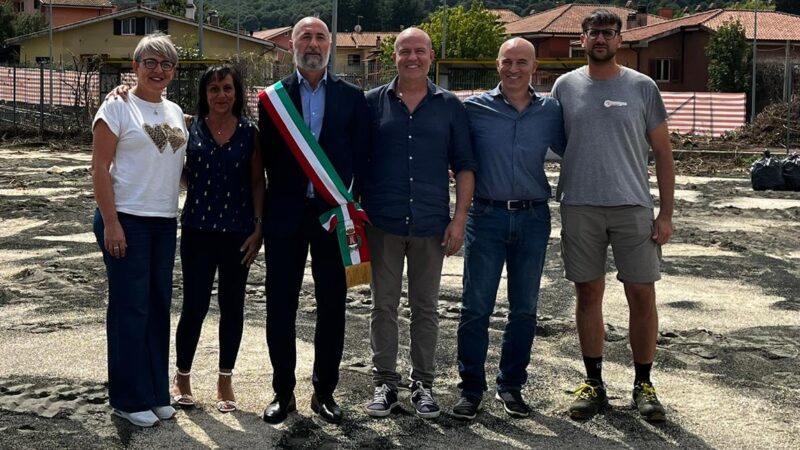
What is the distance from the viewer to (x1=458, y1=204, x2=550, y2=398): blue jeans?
225 inches

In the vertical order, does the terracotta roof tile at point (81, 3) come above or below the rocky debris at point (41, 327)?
above

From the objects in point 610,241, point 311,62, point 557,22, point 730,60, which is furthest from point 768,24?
point 311,62

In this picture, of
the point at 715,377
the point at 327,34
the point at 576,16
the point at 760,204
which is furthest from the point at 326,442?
the point at 576,16

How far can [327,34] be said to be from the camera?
5480 millimetres

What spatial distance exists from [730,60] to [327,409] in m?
46.3

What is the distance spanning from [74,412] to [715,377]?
377cm

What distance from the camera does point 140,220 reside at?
5.44 metres

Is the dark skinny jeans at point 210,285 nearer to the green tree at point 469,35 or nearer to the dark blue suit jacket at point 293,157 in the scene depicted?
the dark blue suit jacket at point 293,157

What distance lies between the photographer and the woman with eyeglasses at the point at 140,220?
17.5ft

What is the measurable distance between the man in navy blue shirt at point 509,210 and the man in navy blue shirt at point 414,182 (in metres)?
0.14

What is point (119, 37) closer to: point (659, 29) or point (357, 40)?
point (659, 29)

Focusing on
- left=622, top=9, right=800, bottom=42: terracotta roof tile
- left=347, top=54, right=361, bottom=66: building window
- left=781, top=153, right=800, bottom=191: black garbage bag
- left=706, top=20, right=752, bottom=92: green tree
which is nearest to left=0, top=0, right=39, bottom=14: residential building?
left=347, top=54, right=361, bottom=66: building window

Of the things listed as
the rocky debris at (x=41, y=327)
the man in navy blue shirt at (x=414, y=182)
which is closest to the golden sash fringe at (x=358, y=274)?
the man in navy blue shirt at (x=414, y=182)

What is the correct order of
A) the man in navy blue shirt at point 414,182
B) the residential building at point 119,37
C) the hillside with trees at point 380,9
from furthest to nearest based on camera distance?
the hillside with trees at point 380,9, the residential building at point 119,37, the man in navy blue shirt at point 414,182
